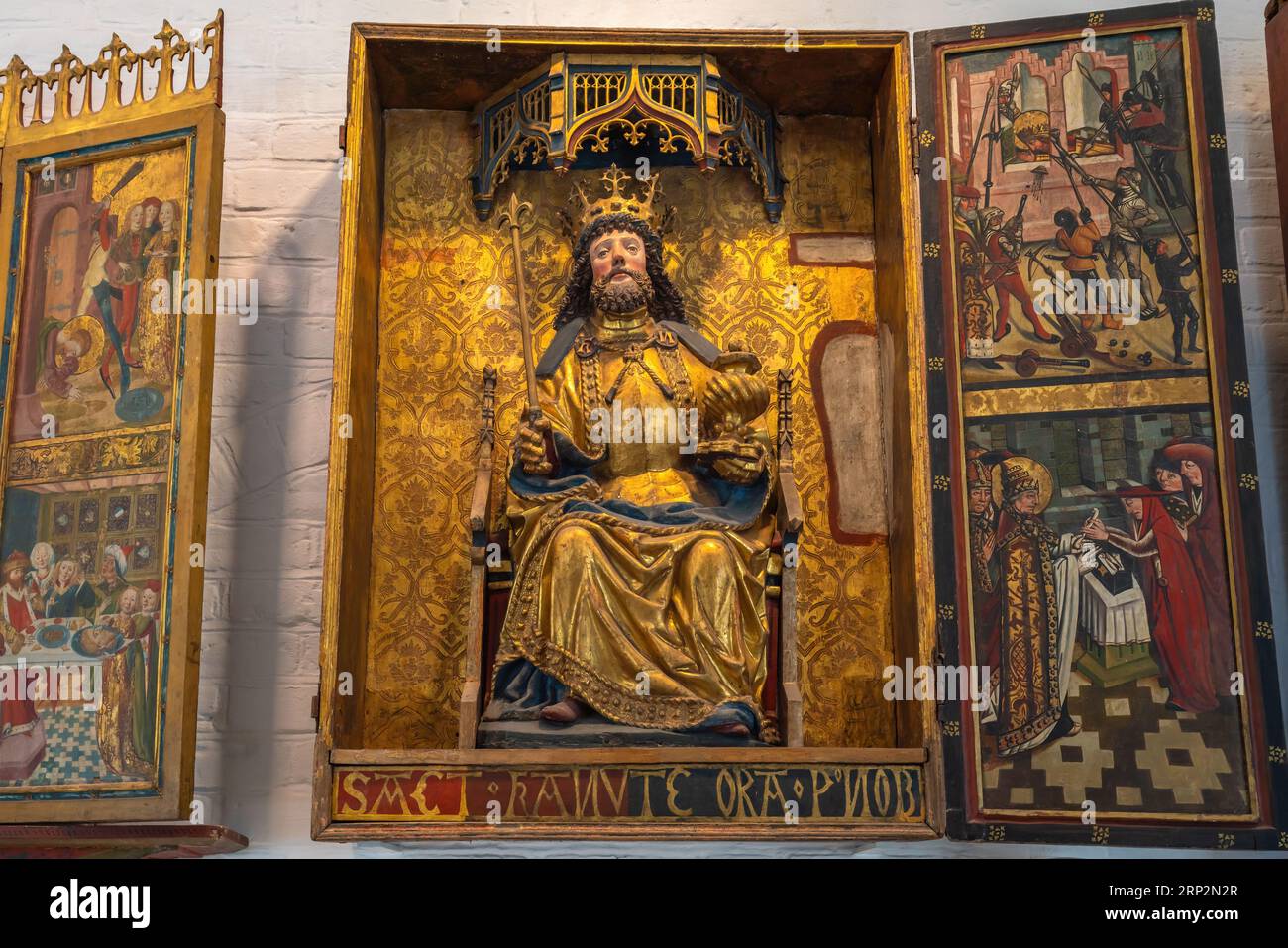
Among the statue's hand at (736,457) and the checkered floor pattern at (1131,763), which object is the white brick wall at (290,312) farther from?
the statue's hand at (736,457)

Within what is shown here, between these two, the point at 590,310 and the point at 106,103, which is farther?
the point at 590,310

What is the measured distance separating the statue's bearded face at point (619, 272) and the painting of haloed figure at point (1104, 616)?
1004 mm

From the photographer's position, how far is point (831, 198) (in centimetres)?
482

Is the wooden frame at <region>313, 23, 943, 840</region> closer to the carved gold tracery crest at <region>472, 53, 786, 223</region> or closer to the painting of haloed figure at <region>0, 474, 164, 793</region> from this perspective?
the carved gold tracery crest at <region>472, 53, 786, 223</region>

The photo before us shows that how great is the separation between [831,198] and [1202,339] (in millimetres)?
1173

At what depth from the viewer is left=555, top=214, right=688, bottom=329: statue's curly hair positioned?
4.58 metres

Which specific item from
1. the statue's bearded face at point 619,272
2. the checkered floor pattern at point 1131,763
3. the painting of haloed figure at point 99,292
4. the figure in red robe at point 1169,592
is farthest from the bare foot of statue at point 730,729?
the painting of haloed figure at point 99,292

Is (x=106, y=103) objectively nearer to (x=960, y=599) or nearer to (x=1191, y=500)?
(x=960, y=599)

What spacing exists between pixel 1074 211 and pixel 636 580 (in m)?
1.41

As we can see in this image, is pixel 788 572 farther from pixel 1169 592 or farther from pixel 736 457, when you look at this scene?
pixel 1169 592

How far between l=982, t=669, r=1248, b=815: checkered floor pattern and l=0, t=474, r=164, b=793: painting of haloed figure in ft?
6.31

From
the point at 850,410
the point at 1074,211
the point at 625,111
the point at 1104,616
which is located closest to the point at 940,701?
the point at 1104,616

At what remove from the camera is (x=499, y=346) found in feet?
15.5
